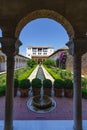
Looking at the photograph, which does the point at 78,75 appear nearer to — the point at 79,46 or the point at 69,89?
the point at 79,46

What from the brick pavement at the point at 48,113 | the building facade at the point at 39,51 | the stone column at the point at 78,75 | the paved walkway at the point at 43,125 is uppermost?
the building facade at the point at 39,51

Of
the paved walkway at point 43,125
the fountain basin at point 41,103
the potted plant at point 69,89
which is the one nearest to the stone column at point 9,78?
the paved walkway at point 43,125

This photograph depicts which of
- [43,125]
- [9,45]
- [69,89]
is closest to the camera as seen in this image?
[9,45]

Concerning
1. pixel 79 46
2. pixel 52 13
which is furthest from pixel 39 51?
pixel 79 46

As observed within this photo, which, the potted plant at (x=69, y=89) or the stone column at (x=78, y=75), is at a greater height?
the stone column at (x=78, y=75)

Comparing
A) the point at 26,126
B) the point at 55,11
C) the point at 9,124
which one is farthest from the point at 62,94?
the point at 55,11

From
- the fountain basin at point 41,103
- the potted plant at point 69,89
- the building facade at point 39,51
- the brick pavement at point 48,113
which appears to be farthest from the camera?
the building facade at point 39,51

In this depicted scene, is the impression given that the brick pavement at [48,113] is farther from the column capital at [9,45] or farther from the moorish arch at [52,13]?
the column capital at [9,45]

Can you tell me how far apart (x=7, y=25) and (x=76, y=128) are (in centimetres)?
336

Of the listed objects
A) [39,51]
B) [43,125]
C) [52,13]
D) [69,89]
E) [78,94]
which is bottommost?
[43,125]

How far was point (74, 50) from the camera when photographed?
3793 millimetres

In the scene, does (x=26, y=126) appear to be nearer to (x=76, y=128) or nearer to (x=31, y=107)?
(x=76, y=128)

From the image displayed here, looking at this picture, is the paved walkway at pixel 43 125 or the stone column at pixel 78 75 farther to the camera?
the paved walkway at pixel 43 125

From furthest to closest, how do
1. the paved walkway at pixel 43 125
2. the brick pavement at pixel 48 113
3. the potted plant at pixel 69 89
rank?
the potted plant at pixel 69 89 → the brick pavement at pixel 48 113 → the paved walkway at pixel 43 125
